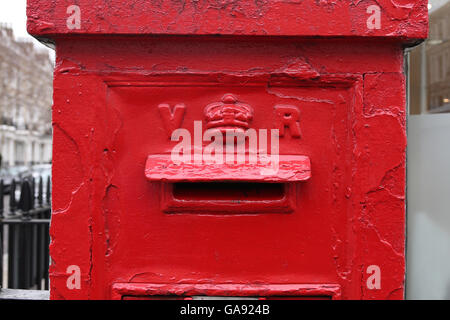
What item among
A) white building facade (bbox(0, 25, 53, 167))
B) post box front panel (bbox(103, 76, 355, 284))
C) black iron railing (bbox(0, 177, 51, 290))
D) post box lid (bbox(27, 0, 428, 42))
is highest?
white building facade (bbox(0, 25, 53, 167))

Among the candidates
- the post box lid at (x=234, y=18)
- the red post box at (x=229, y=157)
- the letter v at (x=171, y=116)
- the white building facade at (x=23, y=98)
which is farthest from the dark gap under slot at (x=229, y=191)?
the white building facade at (x=23, y=98)

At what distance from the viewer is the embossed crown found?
38.4 inches

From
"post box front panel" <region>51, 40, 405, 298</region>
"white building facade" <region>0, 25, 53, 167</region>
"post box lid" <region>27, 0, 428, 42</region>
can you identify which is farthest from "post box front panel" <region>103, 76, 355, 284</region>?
"white building facade" <region>0, 25, 53, 167</region>

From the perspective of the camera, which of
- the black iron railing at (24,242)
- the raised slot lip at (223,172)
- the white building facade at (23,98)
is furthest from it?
the white building facade at (23,98)

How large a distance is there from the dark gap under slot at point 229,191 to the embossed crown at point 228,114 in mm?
176

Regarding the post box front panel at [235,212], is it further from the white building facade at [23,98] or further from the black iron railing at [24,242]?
the white building facade at [23,98]

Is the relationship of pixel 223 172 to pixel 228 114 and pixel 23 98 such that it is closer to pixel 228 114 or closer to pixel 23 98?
pixel 228 114

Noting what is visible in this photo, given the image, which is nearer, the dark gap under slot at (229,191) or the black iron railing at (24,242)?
the dark gap under slot at (229,191)

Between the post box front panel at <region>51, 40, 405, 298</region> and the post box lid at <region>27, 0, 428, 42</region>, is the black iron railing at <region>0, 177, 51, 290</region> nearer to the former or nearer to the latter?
the post box front panel at <region>51, 40, 405, 298</region>

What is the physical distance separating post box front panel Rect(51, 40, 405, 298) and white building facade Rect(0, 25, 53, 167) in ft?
44.6

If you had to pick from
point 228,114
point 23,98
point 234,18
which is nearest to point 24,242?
point 228,114

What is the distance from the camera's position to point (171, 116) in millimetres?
1005

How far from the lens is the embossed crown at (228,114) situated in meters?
0.98

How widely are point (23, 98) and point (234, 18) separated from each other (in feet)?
83.9
